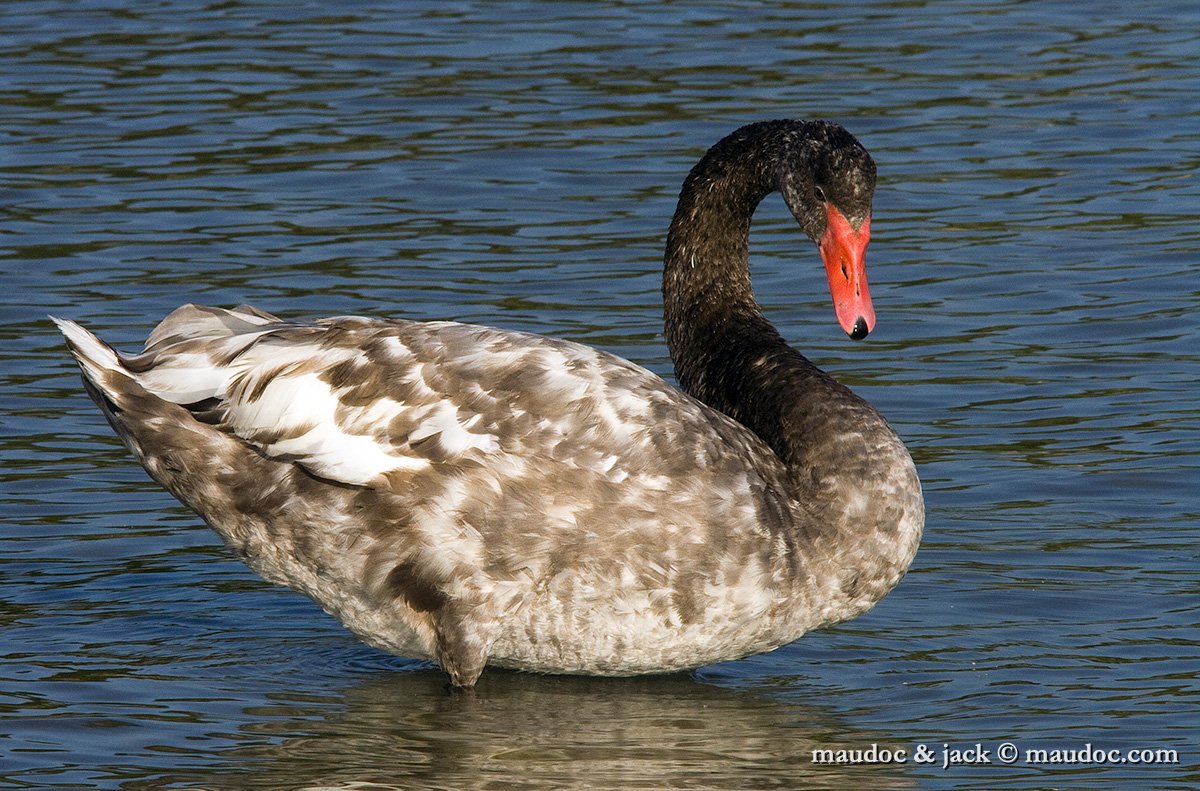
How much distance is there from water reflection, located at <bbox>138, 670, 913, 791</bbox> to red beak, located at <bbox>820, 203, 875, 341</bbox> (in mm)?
1518

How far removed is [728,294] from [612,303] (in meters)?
3.19

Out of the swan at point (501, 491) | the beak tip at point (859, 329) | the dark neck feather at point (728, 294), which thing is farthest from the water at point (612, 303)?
the beak tip at point (859, 329)

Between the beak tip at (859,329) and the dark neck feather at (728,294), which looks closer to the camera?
the beak tip at (859,329)

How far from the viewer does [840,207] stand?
8.87 meters

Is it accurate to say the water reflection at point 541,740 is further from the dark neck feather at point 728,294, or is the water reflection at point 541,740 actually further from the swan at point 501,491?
the dark neck feather at point 728,294

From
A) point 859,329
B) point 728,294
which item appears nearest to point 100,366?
point 728,294

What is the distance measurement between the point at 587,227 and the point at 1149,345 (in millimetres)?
3783

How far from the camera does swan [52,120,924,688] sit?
7.95m

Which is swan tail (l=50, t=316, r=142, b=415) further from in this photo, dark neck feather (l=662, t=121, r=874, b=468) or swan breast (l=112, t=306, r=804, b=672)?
dark neck feather (l=662, t=121, r=874, b=468)

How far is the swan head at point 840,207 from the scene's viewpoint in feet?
28.9

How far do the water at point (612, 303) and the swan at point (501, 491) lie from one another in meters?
0.37

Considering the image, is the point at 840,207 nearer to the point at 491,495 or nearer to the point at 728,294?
the point at 728,294

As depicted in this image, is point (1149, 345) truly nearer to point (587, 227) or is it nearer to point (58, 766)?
point (587, 227)

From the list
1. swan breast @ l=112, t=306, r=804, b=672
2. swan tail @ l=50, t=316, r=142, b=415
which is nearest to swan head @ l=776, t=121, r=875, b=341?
swan breast @ l=112, t=306, r=804, b=672
